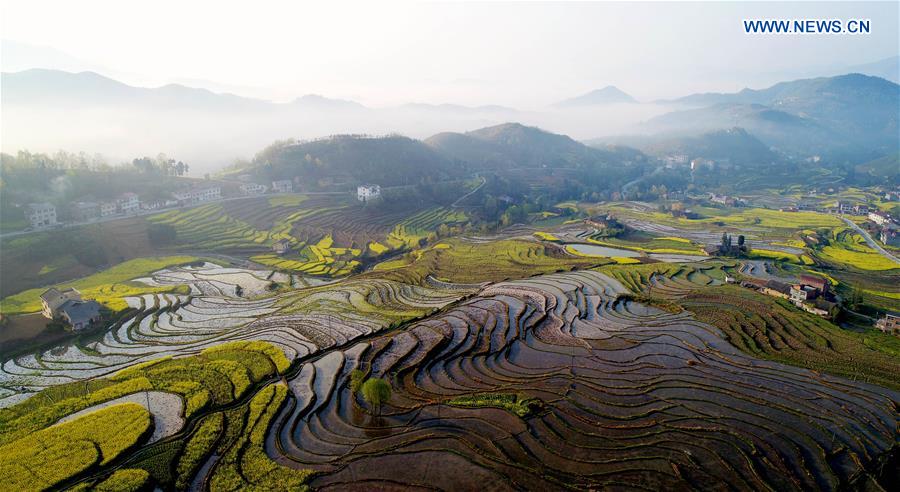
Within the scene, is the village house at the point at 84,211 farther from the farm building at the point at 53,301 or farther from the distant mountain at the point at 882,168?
the distant mountain at the point at 882,168

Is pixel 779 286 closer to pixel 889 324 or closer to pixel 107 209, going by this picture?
pixel 889 324

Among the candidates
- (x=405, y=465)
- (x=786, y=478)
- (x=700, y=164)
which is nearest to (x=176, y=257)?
(x=405, y=465)

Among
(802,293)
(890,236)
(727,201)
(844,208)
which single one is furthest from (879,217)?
(802,293)

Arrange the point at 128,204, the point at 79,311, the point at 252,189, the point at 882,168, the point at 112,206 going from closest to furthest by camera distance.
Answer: the point at 79,311
the point at 112,206
the point at 128,204
the point at 252,189
the point at 882,168

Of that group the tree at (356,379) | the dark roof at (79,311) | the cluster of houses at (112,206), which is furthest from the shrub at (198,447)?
the cluster of houses at (112,206)

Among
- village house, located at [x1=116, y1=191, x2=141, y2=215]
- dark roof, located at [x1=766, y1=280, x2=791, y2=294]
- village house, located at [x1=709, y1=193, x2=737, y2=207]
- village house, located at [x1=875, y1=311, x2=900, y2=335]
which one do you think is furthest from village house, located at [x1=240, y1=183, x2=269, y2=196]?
village house, located at [x1=709, y1=193, x2=737, y2=207]

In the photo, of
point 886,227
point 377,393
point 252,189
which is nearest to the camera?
point 377,393
